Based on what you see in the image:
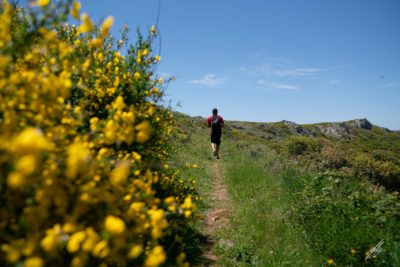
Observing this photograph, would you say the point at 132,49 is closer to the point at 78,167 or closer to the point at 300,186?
the point at 78,167

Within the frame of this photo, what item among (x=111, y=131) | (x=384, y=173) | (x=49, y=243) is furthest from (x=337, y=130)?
(x=49, y=243)

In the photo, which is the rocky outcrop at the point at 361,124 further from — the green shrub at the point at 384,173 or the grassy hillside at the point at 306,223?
the grassy hillside at the point at 306,223

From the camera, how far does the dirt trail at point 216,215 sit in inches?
197

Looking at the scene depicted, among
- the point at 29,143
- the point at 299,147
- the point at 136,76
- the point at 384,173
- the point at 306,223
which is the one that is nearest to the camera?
the point at 29,143

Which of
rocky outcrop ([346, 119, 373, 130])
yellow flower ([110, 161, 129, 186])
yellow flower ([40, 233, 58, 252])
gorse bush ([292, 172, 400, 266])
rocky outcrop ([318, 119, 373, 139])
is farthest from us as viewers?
rocky outcrop ([346, 119, 373, 130])

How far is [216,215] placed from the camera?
6.66 m

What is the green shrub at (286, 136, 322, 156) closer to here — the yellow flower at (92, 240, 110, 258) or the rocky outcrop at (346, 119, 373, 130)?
the yellow flower at (92, 240, 110, 258)

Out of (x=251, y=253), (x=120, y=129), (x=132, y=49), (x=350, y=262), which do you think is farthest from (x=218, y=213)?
(x=120, y=129)

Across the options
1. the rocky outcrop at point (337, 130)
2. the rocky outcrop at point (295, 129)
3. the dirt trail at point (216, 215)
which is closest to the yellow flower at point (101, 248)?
the dirt trail at point (216, 215)

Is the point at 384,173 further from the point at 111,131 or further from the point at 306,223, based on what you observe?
the point at 111,131

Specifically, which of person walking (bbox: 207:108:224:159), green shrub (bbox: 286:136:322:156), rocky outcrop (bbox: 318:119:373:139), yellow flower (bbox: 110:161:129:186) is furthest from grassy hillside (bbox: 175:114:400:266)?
rocky outcrop (bbox: 318:119:373:139)

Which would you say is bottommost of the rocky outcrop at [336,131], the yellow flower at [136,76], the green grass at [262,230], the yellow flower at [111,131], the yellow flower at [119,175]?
the green grass at [262,230]

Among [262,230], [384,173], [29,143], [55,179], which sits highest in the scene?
[29,143]

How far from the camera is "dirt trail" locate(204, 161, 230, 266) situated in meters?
4.99
